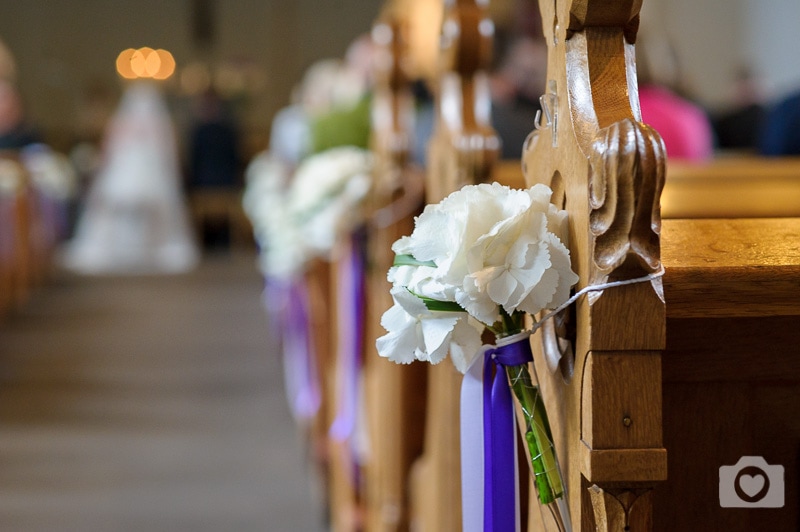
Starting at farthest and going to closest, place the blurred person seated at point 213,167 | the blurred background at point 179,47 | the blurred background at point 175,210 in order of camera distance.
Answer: the blurred background at point 179,47
the blurred person seated at point 213,167
the blurred background at point 175,210

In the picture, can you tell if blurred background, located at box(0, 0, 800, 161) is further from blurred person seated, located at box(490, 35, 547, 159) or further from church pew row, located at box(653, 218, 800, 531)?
church pew row, located at box(653, 218, 800, 531)

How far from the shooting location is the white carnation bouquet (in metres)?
0.81

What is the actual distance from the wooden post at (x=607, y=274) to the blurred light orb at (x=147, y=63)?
12724mm

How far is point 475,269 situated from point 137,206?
9.88m

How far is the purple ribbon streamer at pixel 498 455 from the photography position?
0.94m

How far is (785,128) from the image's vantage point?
2.55 metres

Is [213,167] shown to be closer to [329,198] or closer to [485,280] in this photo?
[329,198]

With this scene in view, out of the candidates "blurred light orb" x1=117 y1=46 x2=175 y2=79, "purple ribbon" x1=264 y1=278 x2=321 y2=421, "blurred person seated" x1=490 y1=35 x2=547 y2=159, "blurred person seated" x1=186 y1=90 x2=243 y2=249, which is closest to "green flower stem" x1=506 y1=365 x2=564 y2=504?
"blurred person seated" x1=490 y1=35 x2=547 y2=159

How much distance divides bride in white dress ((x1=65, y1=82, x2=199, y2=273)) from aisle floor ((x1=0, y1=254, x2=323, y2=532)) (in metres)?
2.98

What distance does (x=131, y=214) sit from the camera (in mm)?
10281

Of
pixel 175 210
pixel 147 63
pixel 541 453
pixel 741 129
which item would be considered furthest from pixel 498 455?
pixel 147 63

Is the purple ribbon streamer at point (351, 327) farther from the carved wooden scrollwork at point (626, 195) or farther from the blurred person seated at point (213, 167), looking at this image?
the blurred person seated at point (213, 167)

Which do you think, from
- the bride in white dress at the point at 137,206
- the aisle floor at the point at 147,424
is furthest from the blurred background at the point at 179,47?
the aisle floor at the point at 147,424

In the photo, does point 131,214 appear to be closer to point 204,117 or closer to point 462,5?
point 204,117
